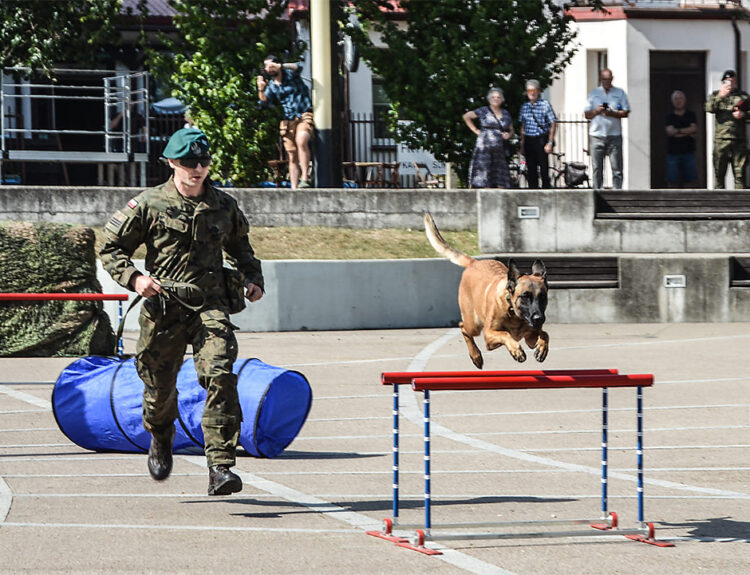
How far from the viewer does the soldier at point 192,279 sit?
8156 millimetres

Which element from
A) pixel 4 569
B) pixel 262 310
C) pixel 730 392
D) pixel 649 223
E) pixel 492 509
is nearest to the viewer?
pixel 4 569

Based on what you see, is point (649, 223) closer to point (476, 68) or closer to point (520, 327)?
point (476, 68)

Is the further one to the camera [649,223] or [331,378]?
[649,223]

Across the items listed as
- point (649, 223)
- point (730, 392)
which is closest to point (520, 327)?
point (730, 392)

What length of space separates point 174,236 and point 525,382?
226 cm

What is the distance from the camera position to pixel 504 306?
7.65 meters

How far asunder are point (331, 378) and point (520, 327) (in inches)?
281

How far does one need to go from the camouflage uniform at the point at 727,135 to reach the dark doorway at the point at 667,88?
37.0 ft

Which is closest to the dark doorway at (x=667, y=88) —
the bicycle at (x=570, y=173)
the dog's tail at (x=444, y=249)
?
the bicycle at (x=570, y=173)

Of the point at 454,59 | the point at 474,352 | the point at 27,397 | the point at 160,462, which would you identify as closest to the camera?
the point at 474,352

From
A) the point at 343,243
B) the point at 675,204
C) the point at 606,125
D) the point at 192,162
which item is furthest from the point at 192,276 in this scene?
the point at 606,125

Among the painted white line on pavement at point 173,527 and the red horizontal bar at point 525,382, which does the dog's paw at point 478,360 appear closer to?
the red horizontal bar at point 525,382

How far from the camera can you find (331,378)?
48.2 feet

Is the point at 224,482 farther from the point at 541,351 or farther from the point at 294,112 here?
the point at 294,112
